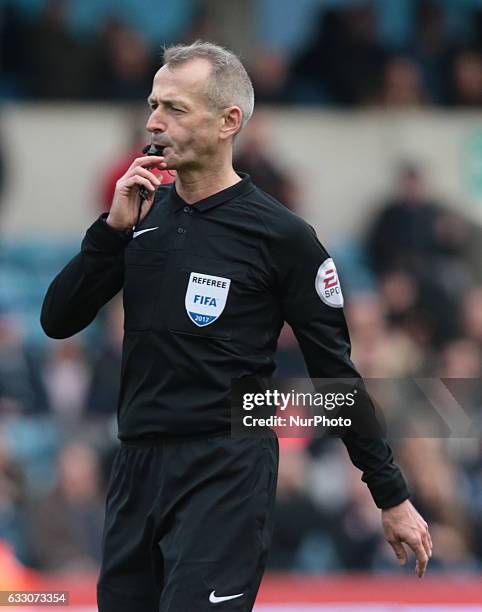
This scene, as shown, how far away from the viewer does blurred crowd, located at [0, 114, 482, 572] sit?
8438mm

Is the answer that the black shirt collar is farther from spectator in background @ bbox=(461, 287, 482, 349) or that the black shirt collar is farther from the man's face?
spectator in background @ bbox=(461, 287, 482, 349)

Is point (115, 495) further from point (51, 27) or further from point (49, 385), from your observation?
point (51, 27)

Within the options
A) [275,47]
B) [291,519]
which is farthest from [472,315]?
[275,47]

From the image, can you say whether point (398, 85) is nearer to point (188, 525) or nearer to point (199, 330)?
point (199, 330)

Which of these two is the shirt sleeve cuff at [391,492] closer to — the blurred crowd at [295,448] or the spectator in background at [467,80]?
the blurred crowd at [295,448]

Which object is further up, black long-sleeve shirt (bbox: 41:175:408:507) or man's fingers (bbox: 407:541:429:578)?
black long-sleeve shirt (bbox: 41:175:408:507)

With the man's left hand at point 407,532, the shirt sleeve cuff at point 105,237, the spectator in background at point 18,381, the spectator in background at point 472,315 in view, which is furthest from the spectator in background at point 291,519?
the shirt sleeve cuff at point 105,237

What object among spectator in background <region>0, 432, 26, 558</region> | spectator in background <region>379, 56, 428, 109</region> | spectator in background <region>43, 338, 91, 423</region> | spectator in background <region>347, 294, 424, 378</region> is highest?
spectator in background <region>379, 56, 428, 109</region>

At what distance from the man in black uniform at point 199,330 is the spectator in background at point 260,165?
6.41 m

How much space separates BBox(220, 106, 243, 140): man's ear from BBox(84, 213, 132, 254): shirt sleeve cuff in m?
0.41

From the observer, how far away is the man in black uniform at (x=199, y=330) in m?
4.22

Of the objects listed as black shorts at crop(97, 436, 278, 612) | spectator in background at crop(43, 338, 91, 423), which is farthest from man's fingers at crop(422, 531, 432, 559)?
spectator in background at crop(43, 338, 91, 423)

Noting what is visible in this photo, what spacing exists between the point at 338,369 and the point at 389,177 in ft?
27.9

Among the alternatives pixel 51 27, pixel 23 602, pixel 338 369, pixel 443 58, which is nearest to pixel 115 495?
pixel 338 369
